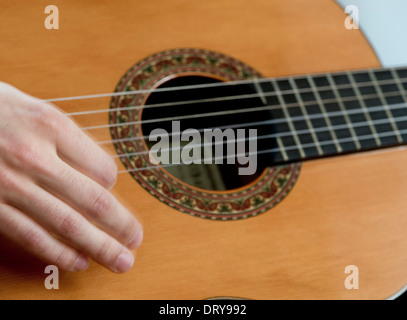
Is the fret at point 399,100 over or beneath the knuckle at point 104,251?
over

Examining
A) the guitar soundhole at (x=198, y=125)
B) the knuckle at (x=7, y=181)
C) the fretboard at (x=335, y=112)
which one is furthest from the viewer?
the fretboard at (x=335, y=112)

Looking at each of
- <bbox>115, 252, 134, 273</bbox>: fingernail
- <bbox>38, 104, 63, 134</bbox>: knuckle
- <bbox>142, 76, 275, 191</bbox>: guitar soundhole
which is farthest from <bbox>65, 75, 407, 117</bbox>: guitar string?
<bbox>115, 252, 134, 273</bbox>: fingernail

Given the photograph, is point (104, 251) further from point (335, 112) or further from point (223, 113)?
point (335, 112)

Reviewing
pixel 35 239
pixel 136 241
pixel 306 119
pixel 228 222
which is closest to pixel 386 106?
pixel 306 119

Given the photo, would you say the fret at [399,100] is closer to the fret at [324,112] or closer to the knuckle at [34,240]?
the fret at [324,112]

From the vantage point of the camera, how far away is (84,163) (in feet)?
1.83

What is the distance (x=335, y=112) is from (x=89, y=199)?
0.47 m

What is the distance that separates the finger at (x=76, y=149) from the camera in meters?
0.54

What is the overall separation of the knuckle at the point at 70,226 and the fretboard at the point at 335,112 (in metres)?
0.34

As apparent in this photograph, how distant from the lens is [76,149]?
21.8 inches

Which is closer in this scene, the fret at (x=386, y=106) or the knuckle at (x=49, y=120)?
the knuckle at (x=49, y=120)

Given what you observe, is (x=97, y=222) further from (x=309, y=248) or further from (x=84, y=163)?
(x=309, y=248)

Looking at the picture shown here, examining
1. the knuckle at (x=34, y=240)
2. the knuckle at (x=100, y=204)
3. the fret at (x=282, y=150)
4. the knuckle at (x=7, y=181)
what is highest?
the fret at (x=282, y=150)

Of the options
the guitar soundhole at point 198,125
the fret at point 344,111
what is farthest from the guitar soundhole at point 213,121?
the fret at point 344,111
